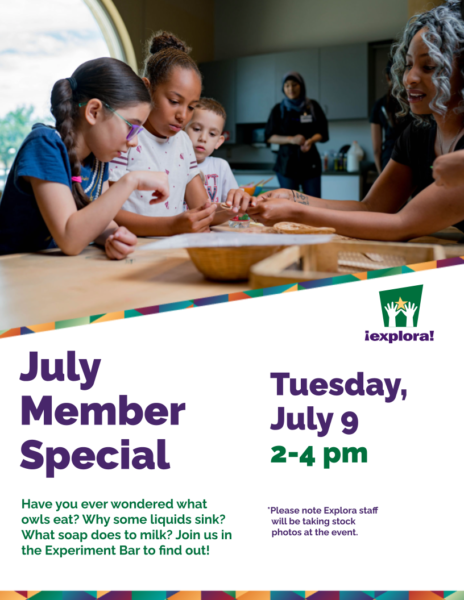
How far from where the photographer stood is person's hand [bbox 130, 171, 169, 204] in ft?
2.28

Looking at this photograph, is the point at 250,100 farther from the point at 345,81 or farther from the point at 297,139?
the point at 345,81

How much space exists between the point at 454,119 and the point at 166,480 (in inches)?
22.0

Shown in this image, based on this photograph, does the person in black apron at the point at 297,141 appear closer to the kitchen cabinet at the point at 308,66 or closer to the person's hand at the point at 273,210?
the person's hand at the point at 273,210

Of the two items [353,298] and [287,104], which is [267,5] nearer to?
[287,104]

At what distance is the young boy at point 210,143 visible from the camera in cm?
89

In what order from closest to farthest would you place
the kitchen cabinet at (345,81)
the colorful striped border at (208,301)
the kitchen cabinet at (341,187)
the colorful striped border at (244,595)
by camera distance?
1. the colorful striped border at (208,301)
2. the colorful striped border at (244,595)
3. the kitchen cabinet at (341,187)
4. the kitchen cabinet at (345,81)

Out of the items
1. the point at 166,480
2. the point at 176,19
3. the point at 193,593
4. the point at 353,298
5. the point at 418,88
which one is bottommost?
the point at 193,593

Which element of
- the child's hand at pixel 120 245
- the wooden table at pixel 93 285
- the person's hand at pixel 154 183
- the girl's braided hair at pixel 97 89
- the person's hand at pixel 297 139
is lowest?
the wooden table at pixel 93 285

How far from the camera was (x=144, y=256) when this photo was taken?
62 cm

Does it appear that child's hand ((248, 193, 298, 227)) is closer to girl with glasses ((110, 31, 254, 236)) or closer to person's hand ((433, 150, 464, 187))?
Answer: girl with glasses ((110, 31, 254, 236))

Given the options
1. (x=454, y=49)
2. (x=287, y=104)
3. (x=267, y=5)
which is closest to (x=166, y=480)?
(x=454, y=49)

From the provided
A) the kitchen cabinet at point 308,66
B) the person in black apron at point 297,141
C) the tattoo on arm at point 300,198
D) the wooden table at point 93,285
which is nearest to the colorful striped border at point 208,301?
the wooden table at point 93,285

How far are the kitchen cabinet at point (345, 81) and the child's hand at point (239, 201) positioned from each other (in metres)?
2.94

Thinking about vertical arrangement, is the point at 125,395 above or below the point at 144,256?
below
